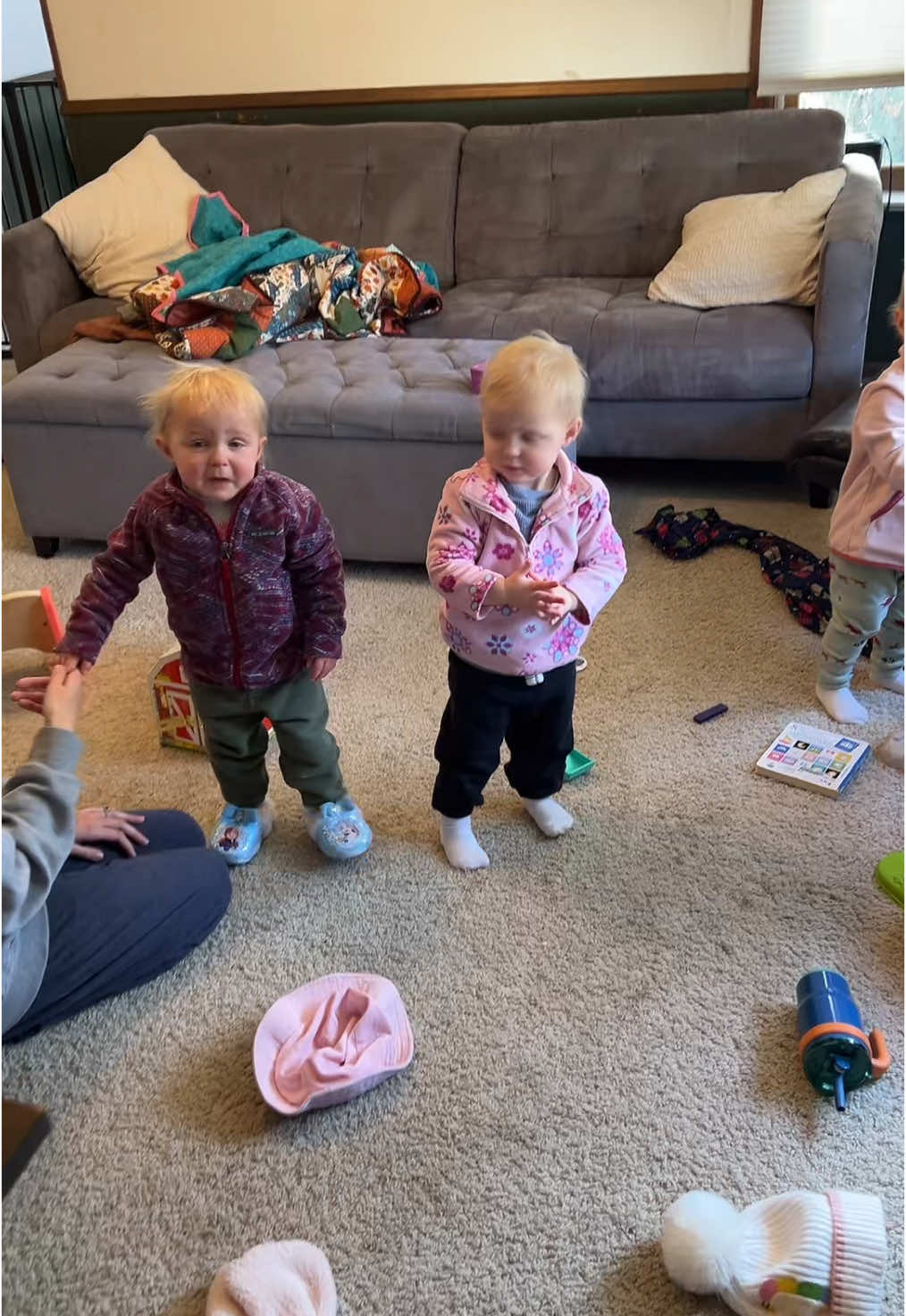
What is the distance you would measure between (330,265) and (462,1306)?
2588mm

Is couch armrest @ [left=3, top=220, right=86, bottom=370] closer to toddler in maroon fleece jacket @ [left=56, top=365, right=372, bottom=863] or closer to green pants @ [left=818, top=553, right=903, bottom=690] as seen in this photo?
toddler in maroon fleece jacket @ [left=56, top=365, right=372, bottom=863]

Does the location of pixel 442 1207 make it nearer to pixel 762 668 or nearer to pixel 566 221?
pixel 762 668

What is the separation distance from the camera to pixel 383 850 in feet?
5.91

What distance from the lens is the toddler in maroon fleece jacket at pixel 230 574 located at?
1.46 metres

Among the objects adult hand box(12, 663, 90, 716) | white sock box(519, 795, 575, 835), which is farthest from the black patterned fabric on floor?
adult hand box(12, 663, 90, 716)

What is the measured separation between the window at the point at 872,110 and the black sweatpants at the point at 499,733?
2.74 m

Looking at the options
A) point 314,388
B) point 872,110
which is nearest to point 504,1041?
point 314,388

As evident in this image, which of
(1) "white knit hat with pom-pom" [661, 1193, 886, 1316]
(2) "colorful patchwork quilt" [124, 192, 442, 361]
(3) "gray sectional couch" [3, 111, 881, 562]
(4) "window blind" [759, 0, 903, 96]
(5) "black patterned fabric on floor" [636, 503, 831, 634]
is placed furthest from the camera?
(4) "window blind" [759, 0, 903, 96]

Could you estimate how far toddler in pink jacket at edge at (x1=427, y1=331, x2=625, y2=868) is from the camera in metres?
1.40

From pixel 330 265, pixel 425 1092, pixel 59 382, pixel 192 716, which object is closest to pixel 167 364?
pixel 59 382

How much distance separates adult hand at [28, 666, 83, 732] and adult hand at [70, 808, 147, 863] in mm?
201

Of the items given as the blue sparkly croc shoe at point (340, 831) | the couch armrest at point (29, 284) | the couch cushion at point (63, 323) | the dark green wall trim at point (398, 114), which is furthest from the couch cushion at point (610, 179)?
the blue sparkly croc shoe at point (340, 831)

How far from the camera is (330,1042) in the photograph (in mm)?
1438

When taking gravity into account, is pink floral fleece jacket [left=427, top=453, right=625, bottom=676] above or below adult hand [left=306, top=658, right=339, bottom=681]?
above
